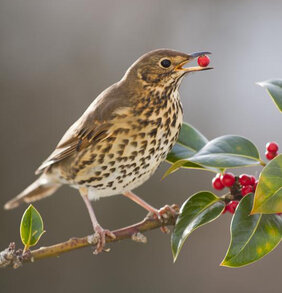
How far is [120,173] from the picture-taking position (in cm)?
206

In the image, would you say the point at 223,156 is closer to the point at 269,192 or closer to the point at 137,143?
the point at 269,192

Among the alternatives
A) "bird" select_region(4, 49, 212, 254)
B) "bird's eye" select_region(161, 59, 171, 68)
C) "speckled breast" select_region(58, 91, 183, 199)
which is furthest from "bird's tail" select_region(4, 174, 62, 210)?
"bird's eye" select_region(161, 59, 171, 68)

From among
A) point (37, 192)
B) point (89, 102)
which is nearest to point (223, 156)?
point (37, 192)

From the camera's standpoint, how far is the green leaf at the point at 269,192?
1.35 m

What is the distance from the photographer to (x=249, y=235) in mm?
1429

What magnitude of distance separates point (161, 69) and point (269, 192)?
2.75 ft

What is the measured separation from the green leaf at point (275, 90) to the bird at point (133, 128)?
0.30 metres

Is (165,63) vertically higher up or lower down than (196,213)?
higher up

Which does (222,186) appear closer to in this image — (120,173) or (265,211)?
(265,211)

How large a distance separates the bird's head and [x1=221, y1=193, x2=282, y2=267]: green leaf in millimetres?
680

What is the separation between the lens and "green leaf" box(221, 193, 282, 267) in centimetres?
140

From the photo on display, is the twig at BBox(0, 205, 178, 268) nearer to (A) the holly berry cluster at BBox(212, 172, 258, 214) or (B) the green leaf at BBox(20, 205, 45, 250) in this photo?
(B) the green leaf at BBox(20, 205, 45, 250)

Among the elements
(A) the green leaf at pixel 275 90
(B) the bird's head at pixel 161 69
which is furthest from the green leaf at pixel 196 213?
(B) the bird's head at pixel 161 69

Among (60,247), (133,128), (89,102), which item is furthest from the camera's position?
(89,102)
